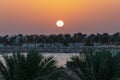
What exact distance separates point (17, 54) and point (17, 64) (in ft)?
1.65

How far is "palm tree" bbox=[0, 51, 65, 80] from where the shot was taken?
17875 mm

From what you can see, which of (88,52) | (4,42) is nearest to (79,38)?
(4,42)

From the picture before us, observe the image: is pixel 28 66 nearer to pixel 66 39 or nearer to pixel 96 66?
pixel 96 66

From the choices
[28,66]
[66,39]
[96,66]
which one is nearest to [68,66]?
[96,66]

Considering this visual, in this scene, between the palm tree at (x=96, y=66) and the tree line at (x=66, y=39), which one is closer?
the palm tree at (x=96, y=66)

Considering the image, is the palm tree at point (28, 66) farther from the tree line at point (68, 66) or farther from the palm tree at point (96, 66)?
the palm tree at point (96, 66)

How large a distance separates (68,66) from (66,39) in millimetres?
156798

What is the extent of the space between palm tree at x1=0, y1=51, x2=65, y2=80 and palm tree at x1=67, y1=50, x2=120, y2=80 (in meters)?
0.91

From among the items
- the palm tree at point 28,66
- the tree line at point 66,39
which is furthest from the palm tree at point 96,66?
the tree line at point 66,39

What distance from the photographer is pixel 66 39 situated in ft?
576

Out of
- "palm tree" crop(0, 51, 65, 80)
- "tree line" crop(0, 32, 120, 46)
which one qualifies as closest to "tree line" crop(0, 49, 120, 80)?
"palm tree" crop(0, 51, 65, 80)

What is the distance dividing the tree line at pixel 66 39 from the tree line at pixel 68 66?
139401 mm

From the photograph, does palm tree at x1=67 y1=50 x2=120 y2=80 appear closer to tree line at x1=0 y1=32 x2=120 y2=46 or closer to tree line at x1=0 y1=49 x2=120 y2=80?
tree line at x1=0 y1=49 x2=120 y2=80

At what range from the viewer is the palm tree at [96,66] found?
60.6ft
